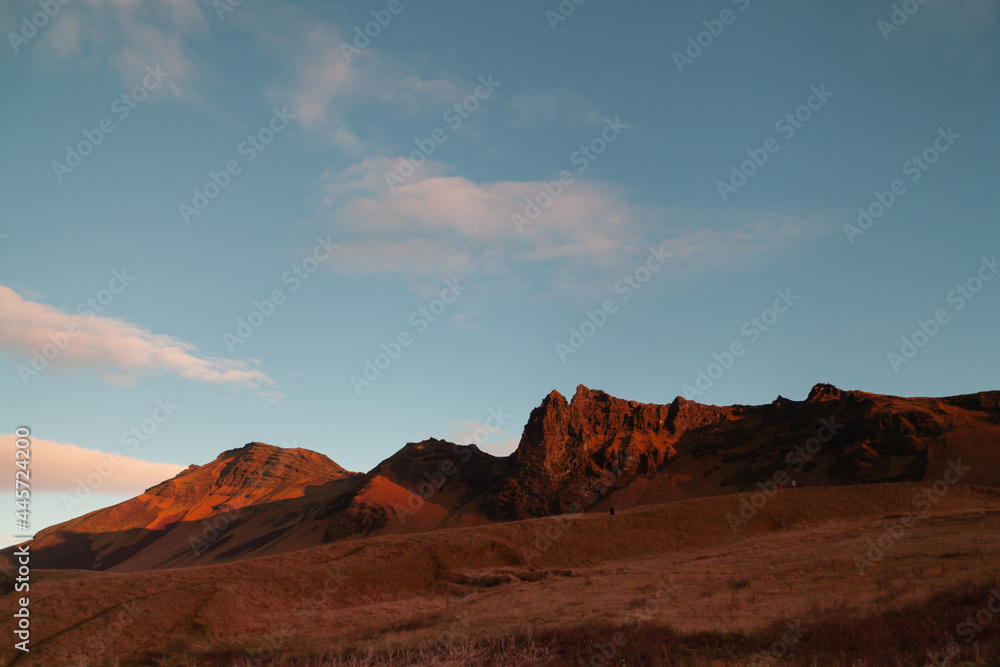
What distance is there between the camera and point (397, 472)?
127 m

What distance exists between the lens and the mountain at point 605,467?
286 ft

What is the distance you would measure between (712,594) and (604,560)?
20.0 m

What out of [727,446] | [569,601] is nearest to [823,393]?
[727,446]

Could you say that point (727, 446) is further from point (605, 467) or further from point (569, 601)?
point (569, 601)

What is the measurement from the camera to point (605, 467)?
11169 cm

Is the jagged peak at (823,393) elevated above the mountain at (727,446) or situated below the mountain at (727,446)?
above

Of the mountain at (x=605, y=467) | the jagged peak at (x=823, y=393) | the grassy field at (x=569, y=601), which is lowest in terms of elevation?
the grassy field at (x=569, y=601)

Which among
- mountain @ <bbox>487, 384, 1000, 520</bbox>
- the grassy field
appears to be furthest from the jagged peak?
the grassy field

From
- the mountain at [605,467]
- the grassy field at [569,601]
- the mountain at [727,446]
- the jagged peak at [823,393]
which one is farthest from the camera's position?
the jagged peak at [823,393]

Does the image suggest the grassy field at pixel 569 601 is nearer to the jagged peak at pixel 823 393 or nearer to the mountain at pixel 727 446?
the mountain at pixel 727 446

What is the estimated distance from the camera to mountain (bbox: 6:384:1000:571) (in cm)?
8731

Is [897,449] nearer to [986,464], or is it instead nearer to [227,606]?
[986,464]

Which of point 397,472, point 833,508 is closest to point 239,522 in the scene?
point 397,472

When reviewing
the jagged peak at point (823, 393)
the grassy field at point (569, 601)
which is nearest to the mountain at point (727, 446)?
the jagged peak at point (823, 393)
